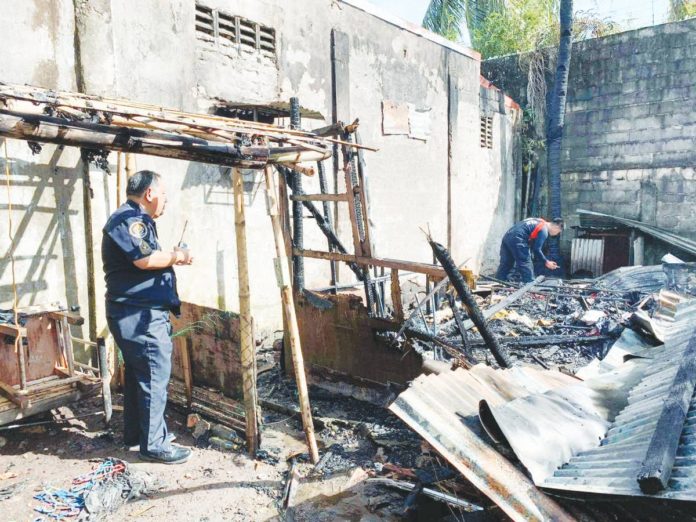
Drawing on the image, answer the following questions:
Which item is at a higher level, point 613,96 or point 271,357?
point 613,96

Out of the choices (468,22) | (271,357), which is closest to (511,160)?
(468,22)

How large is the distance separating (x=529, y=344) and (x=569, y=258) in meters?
7.54

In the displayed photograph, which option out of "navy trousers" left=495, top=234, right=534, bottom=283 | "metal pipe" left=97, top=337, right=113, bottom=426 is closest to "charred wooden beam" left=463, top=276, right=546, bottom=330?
"navy trousers" left=495, top=234, right=534, bottom=283

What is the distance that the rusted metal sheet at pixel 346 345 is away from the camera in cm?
473

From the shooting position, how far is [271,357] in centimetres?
664

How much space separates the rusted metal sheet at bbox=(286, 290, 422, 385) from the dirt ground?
1.33 ft

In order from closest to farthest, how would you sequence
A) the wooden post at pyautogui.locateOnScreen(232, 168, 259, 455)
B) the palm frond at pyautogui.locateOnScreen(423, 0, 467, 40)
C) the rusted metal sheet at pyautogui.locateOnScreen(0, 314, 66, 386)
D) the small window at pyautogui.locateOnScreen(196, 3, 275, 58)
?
1. the wooden post at pyautogui.locateOnScreen(232, 168, 259, 455)
2. the rusted metal sheet at pyautogui.locateOnScreen(0, 314, 66, 386)
3. the small window at pyautogui.locateOnScreen(196, 3, 275, 58)
4. the palm frond at pyautogui.locateOnScreen(423, 0, 467, 40)

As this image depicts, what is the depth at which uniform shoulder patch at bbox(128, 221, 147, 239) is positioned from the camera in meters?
3.59

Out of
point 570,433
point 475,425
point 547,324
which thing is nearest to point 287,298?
point 475,425

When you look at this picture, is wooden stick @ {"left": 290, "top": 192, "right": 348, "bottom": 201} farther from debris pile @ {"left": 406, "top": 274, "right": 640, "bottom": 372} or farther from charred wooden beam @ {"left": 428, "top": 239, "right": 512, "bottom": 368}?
debris pile @ {"left": 406, "top": 274, "right": 640, "bottom": 372}

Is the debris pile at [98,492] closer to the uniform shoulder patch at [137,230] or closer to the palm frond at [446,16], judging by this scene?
the uniform shoulder patch at [137,230]

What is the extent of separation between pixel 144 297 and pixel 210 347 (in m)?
0.95

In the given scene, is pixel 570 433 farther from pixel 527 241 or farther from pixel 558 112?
pixel 558 112

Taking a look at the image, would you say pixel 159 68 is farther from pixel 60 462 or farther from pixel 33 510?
pixel 33 510
